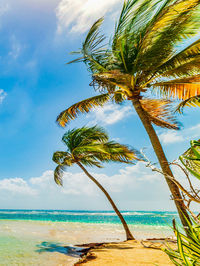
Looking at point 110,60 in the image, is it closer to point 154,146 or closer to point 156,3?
point 156,3

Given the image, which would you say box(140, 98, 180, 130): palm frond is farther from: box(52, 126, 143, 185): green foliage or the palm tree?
box(52, 126, 143, 185): green foliage

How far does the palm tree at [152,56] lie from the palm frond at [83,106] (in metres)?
0.91

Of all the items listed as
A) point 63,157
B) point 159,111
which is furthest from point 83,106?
point 63,157

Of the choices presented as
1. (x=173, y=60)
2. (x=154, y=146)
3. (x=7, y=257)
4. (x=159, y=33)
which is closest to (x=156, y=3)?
(x=159, y=33)

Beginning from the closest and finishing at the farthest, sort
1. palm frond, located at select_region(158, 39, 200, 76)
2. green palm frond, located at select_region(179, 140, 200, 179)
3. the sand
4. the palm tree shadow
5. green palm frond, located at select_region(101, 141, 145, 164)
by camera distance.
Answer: green palm frond, located at select_region(179, 140, 200, 179) < the sand < palm frond, located at select_region(158, 39, 200, 76) < the palm tree shadow < green palm frond, located at select_region(101, 141, 145, 164)

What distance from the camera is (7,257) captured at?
5.87 meters

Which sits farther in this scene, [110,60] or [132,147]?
[132,147]

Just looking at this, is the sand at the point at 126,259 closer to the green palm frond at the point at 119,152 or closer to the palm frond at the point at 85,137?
the green palm frond at the point at 119,152

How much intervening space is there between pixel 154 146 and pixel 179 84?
1871 millimetres

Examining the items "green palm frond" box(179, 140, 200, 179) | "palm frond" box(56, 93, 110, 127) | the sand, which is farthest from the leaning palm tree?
"green palm frond" box(179, 140, 200, 179)

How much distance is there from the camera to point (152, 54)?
17.3 ft

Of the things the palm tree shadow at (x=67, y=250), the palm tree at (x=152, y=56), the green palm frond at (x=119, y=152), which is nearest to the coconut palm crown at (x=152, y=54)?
the palm tree at (x=152, y=56)

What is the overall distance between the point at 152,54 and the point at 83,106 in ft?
9.47

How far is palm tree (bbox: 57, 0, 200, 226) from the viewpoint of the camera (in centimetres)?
457
